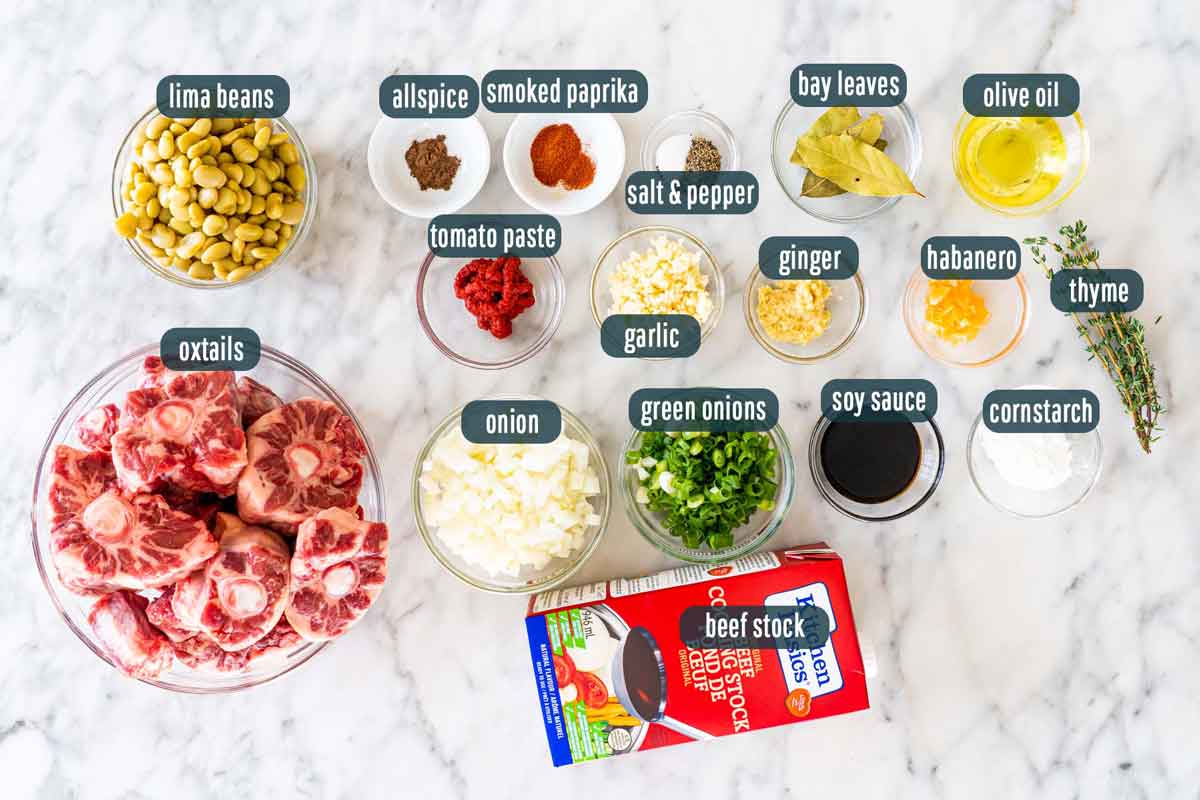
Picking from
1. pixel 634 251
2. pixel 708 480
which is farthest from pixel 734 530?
pixel 634 251

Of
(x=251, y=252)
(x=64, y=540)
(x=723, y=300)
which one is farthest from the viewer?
(x=723, y=300)

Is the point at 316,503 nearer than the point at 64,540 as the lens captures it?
No

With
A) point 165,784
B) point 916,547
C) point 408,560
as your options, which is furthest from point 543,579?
point 165,784

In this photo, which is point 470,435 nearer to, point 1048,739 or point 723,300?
point 723,300

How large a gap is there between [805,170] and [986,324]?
1.66ft

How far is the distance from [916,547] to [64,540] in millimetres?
1614

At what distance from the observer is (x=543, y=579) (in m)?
1.80

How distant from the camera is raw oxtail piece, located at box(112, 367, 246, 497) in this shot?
1.47 m

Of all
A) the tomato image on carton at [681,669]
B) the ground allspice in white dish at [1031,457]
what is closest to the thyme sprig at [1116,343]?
the ground allspice in white dish at [1031,457]

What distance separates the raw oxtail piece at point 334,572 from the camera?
4.91 feet

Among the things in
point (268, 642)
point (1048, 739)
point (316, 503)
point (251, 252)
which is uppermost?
point (251, 252)

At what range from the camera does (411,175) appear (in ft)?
6.13

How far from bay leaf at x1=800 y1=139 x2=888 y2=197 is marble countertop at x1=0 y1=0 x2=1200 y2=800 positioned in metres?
0.07

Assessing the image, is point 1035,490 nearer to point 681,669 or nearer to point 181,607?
point 681,669
